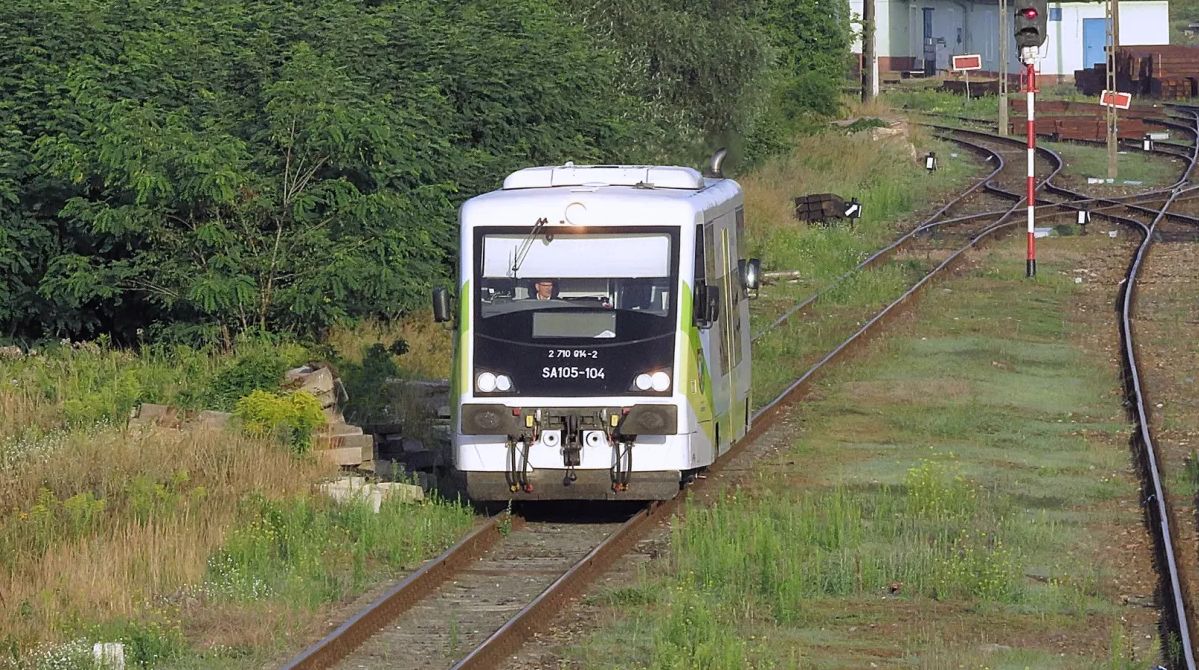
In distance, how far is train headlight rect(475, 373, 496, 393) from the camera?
43.8 ft

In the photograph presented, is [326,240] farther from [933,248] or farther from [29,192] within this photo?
[933,248]

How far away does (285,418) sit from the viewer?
14844 millimetres

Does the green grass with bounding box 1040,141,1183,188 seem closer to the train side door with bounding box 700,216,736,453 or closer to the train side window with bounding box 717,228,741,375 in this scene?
the train side window with bounding box 717,228,741,375

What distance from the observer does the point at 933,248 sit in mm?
32750

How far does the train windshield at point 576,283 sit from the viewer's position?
43.8 ft

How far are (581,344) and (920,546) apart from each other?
9.24 feet

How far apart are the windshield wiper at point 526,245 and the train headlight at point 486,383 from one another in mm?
767

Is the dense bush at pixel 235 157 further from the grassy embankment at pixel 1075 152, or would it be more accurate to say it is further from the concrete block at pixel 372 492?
the grassy embankment at pixel 1075 152

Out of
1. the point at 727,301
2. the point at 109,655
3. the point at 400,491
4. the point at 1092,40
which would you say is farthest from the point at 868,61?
the point at 109,655

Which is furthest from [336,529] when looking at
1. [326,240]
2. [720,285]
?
[326,240]

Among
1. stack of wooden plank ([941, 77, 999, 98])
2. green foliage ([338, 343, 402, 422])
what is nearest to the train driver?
green foliage ([338, 343, 402, 422])

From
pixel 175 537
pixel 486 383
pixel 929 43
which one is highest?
pixel 929 43

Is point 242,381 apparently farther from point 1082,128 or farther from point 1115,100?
point 1082,128

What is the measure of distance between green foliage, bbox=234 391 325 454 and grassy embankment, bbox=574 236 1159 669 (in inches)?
133
